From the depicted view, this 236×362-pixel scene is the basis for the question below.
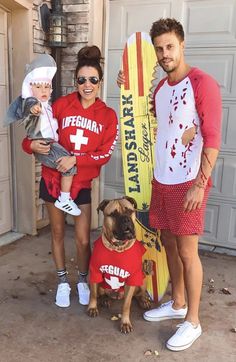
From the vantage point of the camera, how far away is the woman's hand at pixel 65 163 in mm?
2430

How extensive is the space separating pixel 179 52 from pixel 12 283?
2.13 meters

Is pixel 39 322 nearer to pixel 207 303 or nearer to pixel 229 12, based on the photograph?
pixel 207 303

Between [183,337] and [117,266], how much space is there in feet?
1.88

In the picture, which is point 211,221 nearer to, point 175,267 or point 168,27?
point 175,267

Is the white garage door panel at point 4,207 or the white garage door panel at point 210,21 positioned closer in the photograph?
the white garage door panel at point 210,21

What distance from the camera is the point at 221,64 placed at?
3.48 meters

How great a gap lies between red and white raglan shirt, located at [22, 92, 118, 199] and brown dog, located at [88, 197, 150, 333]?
301mm

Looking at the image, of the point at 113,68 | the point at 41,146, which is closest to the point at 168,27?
the point at 41,146

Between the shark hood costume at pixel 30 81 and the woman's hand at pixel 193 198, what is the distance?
1.10 metres

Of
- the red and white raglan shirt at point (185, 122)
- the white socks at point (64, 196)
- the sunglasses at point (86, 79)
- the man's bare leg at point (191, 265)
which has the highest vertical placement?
the sunglasses at point (86, 79)

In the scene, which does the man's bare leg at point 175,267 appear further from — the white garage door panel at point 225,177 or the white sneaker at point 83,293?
the white garage door panel at point 225,177

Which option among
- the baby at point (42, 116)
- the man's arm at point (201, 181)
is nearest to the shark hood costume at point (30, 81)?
the baby at point (42, 116)

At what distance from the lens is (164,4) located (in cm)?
361

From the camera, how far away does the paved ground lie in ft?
7.37
